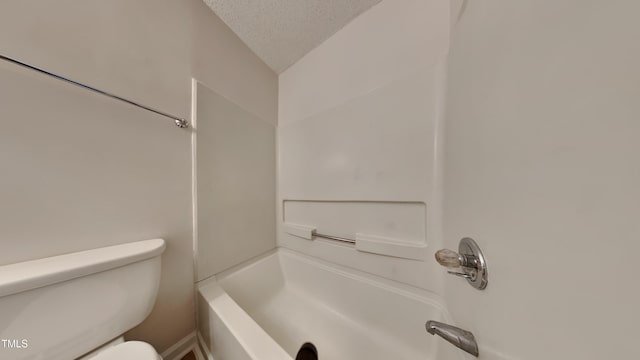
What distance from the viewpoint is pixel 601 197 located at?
0.56 ft

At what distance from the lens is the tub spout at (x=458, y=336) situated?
1.32 ft

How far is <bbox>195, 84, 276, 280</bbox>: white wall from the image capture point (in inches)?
34.5

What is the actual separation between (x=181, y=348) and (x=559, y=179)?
1462 mm

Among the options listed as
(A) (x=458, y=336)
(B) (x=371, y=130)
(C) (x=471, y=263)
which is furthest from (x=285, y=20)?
(A) (x=458, y=336)

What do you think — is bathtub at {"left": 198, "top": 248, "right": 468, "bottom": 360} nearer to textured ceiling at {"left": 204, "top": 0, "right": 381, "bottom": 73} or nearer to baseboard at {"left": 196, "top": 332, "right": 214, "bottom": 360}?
baseboard at {"left": 196, "top": 332, "right": 214, "bottom": 360}

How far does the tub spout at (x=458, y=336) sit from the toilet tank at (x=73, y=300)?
3.20 feet

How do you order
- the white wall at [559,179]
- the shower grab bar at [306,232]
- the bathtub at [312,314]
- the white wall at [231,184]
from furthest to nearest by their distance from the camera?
the shower grab bar at [306,232] → the white wall at [231,184] → the bathtub at [312,314] → the white wall at [559,179]

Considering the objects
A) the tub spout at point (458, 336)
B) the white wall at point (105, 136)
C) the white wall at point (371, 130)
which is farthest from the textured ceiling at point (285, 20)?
the tub spout at point (458, 336)

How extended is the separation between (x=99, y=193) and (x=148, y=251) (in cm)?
28

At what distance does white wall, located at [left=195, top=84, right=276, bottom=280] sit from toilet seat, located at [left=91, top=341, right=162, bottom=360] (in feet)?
1.11

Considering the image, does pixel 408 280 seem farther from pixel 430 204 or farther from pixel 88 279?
pixel 88 279

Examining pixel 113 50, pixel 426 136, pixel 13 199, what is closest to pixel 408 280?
pixel 426 136

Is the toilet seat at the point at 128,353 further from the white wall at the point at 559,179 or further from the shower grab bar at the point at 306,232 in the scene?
the white wall at the point at 559,179

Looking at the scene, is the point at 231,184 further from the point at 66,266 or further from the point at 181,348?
the point at 181,348
